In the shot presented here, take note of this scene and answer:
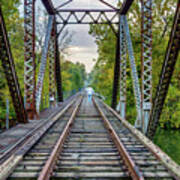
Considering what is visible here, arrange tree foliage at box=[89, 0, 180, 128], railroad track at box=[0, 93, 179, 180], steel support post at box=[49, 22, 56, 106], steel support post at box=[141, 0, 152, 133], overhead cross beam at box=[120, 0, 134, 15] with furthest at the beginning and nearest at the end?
tree foliage at box=[89, 0, 180, 128]
steel support post at box=[49, 22, 56, 106]
overhead cross beam at box=[120, 0, 134, 15]
steel support post at box=[141, 0, 152, 133]
railroad track at box=[0, 93, 179, 180]

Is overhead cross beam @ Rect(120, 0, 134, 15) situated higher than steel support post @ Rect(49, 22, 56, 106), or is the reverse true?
overhead cross beam @ Rect(120, 0, 134, 15)

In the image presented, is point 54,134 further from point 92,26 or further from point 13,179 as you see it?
point 92,26

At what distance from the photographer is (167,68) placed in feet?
18.2

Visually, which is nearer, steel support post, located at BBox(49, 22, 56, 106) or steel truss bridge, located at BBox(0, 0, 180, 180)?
steel truss bridge, located at BBox(0, 0, 180, 180)

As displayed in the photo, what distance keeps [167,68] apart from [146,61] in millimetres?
2272

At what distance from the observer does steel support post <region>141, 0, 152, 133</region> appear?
7.50 metres

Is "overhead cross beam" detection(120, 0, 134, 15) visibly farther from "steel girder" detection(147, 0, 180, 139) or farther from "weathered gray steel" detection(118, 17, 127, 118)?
"steel girder" detection(147, 0, 180, 139)

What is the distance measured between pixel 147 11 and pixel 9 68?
5.74 metres

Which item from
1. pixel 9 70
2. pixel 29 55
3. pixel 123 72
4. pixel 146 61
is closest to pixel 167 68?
pixel 146 61

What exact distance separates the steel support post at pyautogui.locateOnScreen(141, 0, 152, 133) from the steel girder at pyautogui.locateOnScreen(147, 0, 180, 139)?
107 centimetres

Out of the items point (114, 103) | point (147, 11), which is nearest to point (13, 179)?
point (147, 11)

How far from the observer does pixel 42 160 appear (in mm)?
4367

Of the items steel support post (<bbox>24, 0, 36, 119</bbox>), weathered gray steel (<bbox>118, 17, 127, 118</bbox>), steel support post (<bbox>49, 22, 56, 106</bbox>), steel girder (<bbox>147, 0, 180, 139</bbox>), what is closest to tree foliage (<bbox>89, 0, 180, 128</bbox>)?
weathered gray steel (<bbox>118, 17, 127, 118</bbox>)

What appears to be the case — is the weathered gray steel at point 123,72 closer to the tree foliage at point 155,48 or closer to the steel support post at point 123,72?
the steel support post at point 123,72
